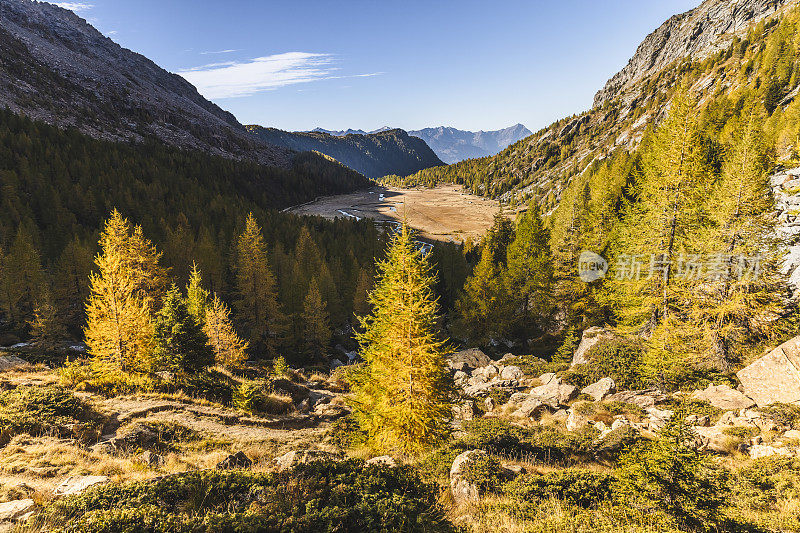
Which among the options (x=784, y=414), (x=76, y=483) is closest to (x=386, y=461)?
(x=76, y=483)

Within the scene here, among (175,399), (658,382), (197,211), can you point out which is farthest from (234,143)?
(658,382)

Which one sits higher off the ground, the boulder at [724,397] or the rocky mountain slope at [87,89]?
the rocky mountain slope at [87,89]

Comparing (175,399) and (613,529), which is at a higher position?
(613,529)

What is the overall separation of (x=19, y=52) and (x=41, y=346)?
166780 millimetres

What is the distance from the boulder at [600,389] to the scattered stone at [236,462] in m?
20.0

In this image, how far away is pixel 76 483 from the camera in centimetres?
910

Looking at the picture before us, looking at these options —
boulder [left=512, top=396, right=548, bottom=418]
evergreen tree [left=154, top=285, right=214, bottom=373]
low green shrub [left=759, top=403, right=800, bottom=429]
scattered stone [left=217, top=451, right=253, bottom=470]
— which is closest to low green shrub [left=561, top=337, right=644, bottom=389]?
boulder [left=512, top=396, right=548, bottom=418]

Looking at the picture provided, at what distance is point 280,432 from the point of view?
18.7m

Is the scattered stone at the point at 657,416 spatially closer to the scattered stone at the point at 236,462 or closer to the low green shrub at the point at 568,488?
the low green shrub at the point at 568,488

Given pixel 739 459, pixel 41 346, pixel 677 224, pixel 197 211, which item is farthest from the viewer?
pixel 197 211

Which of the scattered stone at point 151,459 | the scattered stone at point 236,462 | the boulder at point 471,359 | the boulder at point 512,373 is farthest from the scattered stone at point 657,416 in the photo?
the scattered stone at point 151,459

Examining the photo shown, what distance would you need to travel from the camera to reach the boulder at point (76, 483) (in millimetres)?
8602

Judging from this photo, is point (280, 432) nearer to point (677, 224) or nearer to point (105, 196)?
point (677, 224)

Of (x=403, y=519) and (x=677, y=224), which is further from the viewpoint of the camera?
(x=677, y=224)
